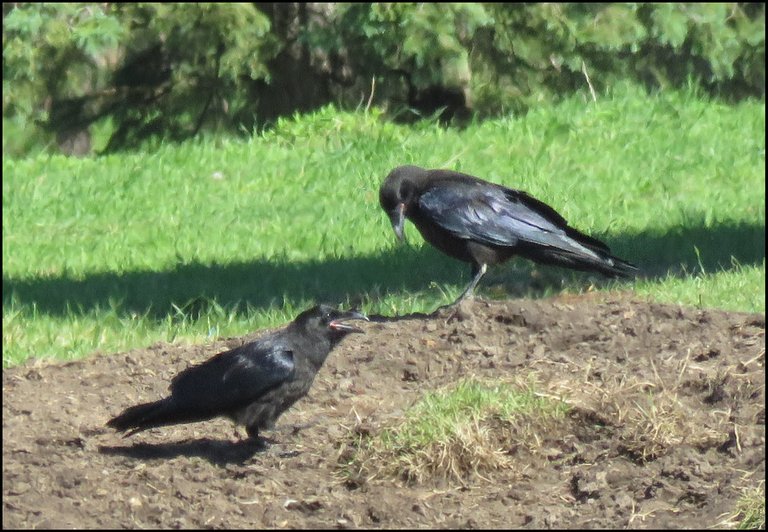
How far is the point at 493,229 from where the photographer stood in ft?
23.8

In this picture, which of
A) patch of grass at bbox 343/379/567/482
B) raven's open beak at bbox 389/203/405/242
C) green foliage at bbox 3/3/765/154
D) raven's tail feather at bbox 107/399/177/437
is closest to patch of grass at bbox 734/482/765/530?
patch of grass at bbox 343/379/567/482

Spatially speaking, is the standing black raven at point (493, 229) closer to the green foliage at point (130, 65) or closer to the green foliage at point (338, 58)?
the green foliage at point (338, 58)

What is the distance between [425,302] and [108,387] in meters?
2.19

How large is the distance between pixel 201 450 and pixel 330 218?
14.5 ft

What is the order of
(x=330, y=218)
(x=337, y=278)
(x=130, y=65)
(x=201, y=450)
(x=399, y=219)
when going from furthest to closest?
(x=130, y=65), (x=330, y=218), (x=337, y=278), (x=399, y=219), (x=201, y=450)

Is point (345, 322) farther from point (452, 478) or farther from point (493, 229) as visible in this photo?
point (493, 229)

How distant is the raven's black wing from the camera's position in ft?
17.3

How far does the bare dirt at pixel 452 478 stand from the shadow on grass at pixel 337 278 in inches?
49.3

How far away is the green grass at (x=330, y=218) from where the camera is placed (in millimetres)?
7641

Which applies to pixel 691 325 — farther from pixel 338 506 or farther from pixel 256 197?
pixel 256 197

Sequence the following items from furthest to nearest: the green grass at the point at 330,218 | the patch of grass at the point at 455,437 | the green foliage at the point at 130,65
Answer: the green foliage at the point at 130,65 → the green grass at the point at 330,218 → the patch of grass at the point at 455,437

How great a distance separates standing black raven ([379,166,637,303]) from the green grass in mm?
413

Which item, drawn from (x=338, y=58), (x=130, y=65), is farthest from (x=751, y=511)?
(x=130, y=65)

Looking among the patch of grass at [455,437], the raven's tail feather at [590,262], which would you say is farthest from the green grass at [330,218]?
the patch of grass at [455,437]
